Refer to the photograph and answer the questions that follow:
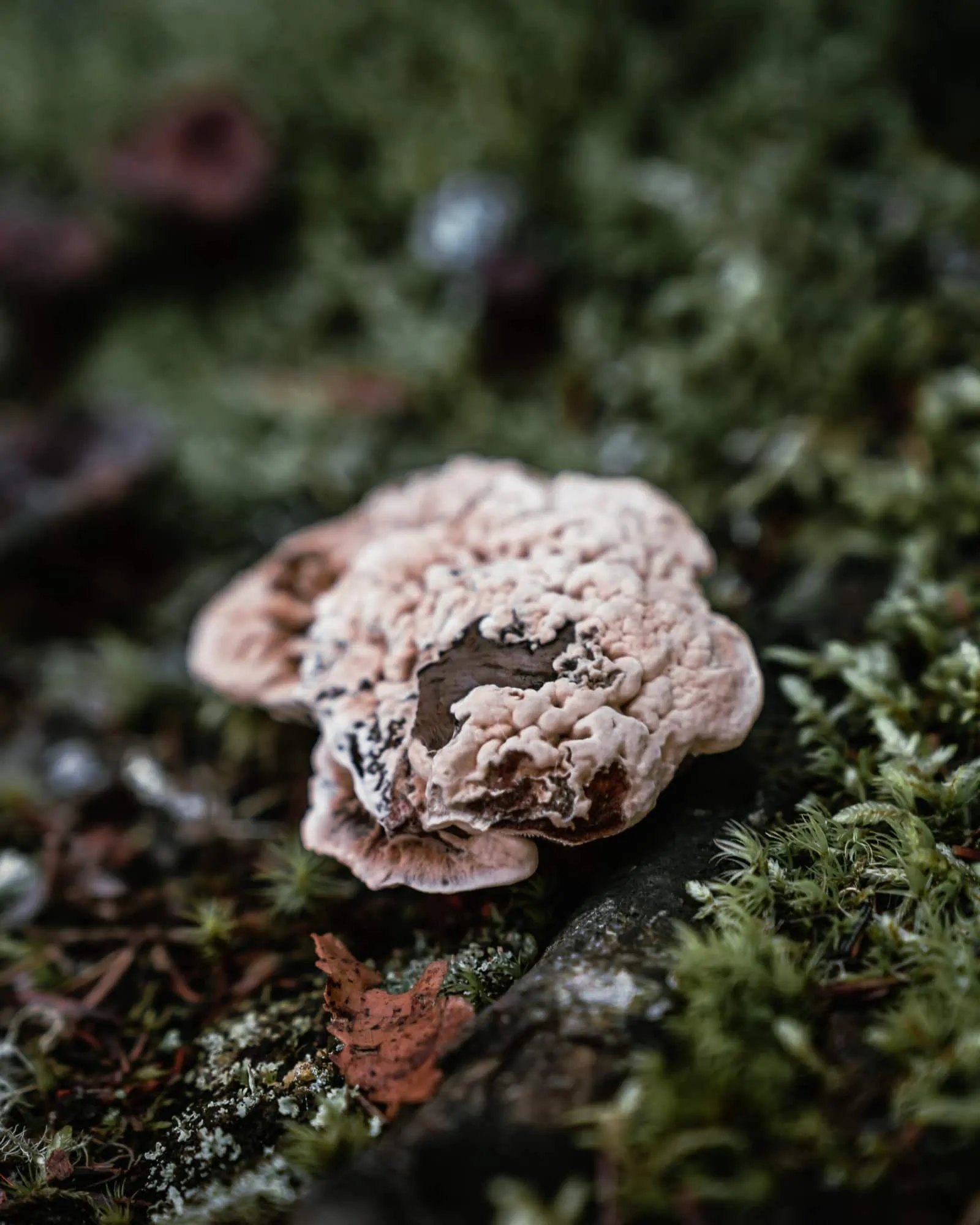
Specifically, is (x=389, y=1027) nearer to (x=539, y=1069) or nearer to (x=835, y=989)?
(x=539, y=1069)

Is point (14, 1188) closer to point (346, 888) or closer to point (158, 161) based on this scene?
point (346, 888)

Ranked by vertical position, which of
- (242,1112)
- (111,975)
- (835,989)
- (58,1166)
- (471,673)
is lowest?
(111,975)

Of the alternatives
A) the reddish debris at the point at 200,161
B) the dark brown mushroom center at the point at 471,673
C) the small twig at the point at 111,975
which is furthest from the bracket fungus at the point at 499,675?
the reddish debris at the point at 200,161

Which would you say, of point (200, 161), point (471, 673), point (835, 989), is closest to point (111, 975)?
point (471, 673)

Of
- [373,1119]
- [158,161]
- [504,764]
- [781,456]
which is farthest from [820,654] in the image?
[158,161]

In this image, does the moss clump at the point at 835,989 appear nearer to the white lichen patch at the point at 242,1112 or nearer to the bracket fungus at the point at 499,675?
the bracket fungus at the point at 499,675

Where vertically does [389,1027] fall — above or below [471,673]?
below
